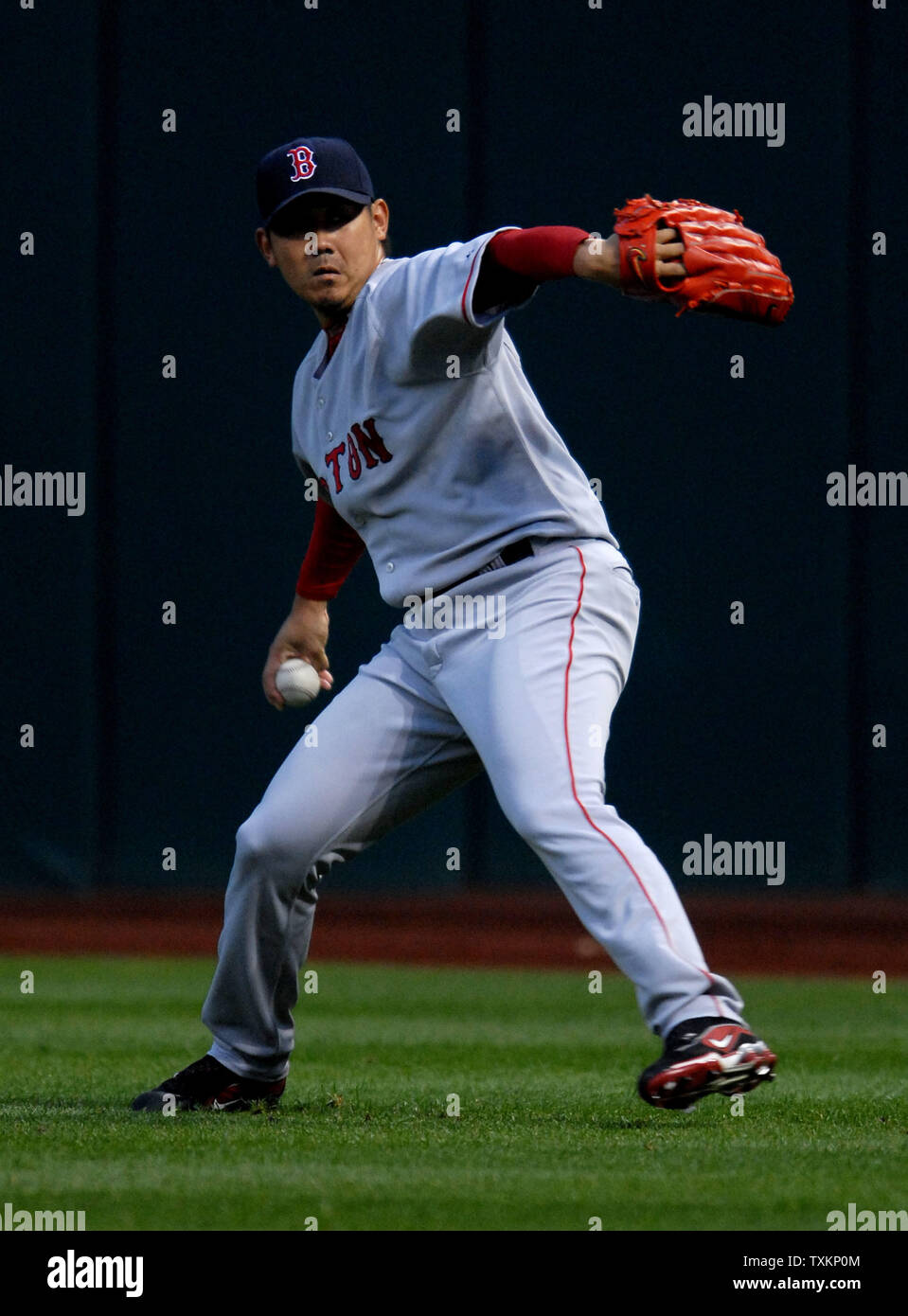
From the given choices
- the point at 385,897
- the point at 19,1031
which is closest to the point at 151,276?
the point at 385,897

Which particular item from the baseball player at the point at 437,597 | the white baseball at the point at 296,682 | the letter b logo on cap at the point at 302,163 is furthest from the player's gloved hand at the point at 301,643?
the letter b logo on cap at the point at 302,163

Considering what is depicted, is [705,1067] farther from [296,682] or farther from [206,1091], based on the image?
[296,682]

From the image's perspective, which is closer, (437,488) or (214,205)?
(437,488)

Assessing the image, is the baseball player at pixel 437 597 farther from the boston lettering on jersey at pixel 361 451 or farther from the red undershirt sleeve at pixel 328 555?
the red undershirt sleeve at pixel 328 555

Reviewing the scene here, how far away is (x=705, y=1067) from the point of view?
2963 millimetres

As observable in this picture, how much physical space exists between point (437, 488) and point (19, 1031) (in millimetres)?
2729

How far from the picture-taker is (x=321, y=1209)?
2832 millimetres

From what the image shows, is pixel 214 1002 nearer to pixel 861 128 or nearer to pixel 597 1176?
pixel 597 1176

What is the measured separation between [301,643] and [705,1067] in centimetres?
178

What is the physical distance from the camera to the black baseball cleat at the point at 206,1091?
399 centimetres

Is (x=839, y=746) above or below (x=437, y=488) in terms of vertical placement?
below

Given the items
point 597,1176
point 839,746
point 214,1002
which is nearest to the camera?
point 597,1176

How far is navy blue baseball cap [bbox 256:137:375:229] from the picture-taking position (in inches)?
152

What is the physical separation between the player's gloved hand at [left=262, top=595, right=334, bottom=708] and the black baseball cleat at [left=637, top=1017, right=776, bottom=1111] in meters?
1.62
